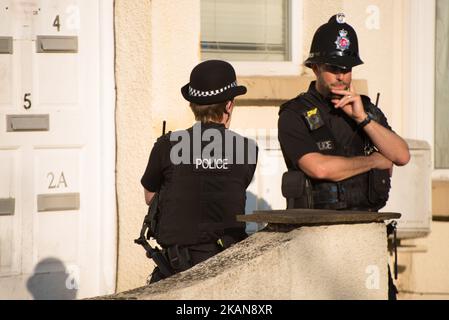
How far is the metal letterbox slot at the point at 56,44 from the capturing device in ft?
22.6

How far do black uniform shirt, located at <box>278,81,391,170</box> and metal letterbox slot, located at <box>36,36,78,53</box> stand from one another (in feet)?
7.75

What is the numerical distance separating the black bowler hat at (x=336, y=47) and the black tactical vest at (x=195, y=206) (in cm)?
75

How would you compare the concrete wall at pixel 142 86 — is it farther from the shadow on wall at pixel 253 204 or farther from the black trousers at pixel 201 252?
the black trousers at pixel 201 252

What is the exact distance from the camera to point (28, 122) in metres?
6.89

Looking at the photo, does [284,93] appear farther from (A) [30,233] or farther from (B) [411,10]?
(A) [30,233]

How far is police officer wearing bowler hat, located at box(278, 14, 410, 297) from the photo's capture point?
491cm

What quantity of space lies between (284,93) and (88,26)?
57.9 inches

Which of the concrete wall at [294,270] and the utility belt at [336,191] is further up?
the utility belt at [336,191]

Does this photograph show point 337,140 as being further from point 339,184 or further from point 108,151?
point 108,151

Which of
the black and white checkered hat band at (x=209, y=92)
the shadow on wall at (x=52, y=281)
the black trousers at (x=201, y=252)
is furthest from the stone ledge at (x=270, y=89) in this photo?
the black trousers at (x=201, y=252)

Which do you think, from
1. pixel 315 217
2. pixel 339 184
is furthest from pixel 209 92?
pixel 315 217

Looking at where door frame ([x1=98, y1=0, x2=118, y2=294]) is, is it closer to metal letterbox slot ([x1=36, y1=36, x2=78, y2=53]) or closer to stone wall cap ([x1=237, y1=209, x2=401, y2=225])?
metal letterbox slot ([x1=36, y1=36, x2=78, y2=53])

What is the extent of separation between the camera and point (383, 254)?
15.1 ft

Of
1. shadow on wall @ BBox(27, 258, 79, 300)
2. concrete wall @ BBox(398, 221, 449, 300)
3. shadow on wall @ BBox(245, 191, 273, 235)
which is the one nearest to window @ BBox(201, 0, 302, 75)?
shadow on wall @ BBox(245, 191, 273, 235)
